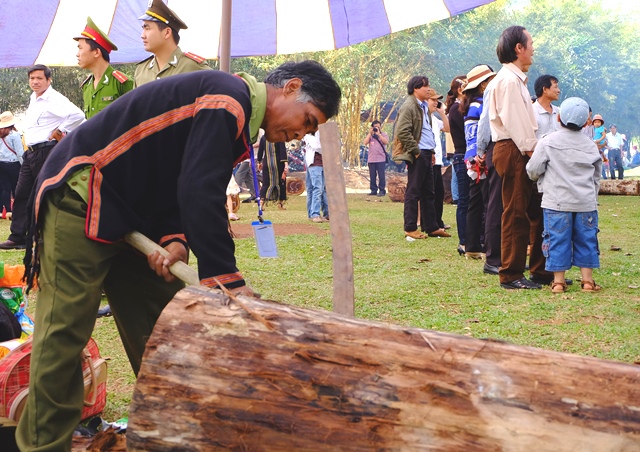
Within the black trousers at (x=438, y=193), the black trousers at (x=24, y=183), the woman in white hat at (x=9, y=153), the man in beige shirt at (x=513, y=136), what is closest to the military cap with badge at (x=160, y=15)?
the man in beige shirt at (x=513, y=136)

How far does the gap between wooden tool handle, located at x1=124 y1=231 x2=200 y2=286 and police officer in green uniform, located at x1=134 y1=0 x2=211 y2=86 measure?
2457 millimetres

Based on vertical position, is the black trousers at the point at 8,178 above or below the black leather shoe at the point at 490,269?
above

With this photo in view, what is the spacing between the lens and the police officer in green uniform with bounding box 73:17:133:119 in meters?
5.78

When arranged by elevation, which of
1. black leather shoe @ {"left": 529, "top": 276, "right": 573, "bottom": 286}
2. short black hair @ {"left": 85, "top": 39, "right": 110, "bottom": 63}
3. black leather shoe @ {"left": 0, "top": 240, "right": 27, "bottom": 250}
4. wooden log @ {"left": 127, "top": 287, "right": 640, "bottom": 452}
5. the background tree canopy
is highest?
the background tree canopy

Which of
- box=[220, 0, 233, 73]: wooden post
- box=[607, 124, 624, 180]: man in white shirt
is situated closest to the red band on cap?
box=[220, 0, 233, 73]: wooden post

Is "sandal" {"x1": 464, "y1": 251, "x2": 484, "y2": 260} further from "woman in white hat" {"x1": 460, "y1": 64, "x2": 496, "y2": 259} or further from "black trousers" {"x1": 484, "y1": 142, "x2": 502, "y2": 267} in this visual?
"black trousers" {"x1": 484, "y1": 142, "x2": 502, "y2": 267}

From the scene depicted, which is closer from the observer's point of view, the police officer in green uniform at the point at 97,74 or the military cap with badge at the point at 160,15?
Answer: the military cap with badge at the point at 160,15

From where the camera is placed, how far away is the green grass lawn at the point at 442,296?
470 centimetres

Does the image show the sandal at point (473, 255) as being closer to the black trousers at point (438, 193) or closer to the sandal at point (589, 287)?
the sandal at point (589, 287)

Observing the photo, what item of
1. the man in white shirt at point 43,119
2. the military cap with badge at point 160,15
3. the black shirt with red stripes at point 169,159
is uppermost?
the military cap with badge at point 160,15

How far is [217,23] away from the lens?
8.66 metres

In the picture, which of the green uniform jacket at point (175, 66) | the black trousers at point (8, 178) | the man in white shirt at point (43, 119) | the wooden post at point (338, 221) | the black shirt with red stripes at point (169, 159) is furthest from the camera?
the black trousers at point (8, 178)

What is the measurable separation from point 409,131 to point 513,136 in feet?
10.5

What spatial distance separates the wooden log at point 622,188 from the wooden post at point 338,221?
1563cm
